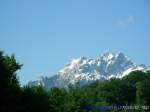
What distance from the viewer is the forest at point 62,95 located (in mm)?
53122

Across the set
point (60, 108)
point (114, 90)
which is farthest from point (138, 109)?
point (60, 108)

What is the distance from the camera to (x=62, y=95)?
10250 cm

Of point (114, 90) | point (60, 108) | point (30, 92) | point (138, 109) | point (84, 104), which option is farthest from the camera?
point (114, 90)

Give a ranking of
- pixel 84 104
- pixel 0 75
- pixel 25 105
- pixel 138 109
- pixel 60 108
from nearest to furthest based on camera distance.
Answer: pixel 0 75 → pixel 25 105 → pixel 60 108 → pixel 84 104 → pixel 138 109

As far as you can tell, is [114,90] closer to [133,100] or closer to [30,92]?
[133,100]

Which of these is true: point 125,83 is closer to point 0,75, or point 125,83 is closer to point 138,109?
point 138,109

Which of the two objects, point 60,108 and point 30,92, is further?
point 60,108

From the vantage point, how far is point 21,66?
65875 millimetres

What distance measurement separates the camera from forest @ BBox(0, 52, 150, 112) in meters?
53.1

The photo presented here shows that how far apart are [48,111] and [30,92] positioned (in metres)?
4.76

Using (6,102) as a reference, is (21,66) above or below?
above

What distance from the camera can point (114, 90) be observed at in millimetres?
176875

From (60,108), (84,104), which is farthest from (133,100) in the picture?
(60,108)

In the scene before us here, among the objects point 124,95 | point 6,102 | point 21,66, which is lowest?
point 6,102
